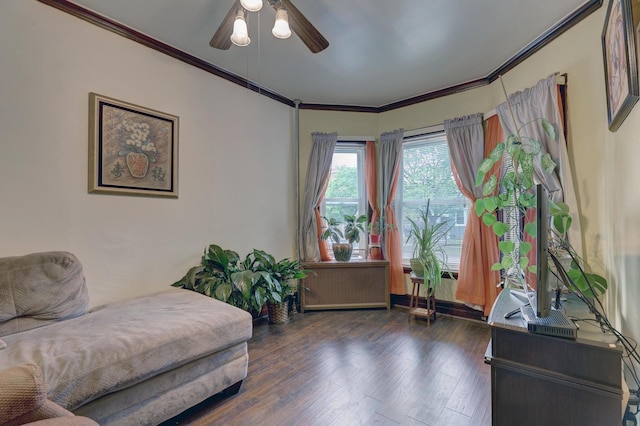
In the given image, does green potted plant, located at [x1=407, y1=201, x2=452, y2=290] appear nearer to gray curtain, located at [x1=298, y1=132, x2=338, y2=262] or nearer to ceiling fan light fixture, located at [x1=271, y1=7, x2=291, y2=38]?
gray curtain, located at [x1=298, y1=132, x2=338, y2=262]

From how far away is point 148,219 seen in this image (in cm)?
238

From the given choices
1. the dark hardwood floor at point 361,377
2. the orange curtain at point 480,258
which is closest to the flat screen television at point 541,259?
the dark hardwood floor at point 361,377

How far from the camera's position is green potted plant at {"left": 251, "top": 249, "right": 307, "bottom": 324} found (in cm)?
263

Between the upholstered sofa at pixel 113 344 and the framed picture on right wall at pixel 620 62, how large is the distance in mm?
2283

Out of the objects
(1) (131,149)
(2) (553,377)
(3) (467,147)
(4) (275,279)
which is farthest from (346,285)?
(1) (131,149)

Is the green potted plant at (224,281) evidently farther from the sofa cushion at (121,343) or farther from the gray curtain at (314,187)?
the gray curtain at (314,187)

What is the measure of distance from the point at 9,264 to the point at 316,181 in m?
2.79

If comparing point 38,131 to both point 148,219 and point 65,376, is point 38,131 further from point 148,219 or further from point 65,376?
point 65,376

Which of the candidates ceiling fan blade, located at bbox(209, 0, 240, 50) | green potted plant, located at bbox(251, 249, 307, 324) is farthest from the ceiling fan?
green potted plant, located at bbox(251, 249, 307, 324)

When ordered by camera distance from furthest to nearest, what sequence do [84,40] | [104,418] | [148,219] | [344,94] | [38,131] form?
[344,94] → [148,219] → [84,40] → [38,131] → [104,418]

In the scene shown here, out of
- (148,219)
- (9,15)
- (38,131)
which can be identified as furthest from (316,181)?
(9,15)

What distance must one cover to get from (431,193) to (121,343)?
333 cm

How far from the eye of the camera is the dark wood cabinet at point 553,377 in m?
1.05

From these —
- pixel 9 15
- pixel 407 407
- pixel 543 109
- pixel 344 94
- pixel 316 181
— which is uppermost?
pixel 344 94
